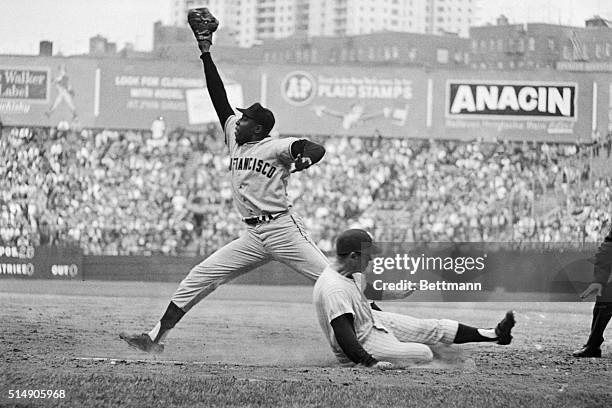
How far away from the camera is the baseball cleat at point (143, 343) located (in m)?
6.22

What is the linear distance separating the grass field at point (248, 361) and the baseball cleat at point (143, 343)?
0.07 metres

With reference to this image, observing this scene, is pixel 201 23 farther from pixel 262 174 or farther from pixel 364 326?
pixel 364 326

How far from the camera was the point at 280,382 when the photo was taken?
545 cm

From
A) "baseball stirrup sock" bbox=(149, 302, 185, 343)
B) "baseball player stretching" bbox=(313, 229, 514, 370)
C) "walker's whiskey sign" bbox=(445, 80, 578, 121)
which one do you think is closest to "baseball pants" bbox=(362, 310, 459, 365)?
"baseball player stretching" bbox=(313, 229, 514, 370)

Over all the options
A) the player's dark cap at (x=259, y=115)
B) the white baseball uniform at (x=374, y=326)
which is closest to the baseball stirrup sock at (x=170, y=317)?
the white baseball uniform at (x=374, y=326)

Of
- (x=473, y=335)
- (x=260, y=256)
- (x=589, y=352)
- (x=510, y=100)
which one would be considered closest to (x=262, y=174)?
(x=260, y=256)

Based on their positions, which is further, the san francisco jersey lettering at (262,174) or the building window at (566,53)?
the building window at (566,53)

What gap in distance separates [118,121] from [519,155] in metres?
4.42

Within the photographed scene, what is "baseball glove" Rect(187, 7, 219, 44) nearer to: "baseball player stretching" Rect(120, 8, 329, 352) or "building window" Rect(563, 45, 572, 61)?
"baseball player stretching" Rect(120, 8, 329, 352)

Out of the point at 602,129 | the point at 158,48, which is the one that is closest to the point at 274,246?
the point at 158,48

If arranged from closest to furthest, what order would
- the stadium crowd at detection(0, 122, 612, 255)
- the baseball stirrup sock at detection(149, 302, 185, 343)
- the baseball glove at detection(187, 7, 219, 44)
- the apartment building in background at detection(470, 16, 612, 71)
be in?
1. the baseball stirrup sock at detection(149, 302, 185, 343)
2. the baseball glove at detection(187, 7, 219, 44)
3. the apartment building in background at detection(470, 16, 612, 71)
4. the stadium crowd at detection(0, 122, 612, 255)

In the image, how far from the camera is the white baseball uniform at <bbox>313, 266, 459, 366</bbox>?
5.67 meters

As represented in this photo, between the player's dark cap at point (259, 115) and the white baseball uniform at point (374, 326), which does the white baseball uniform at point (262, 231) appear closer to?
the player's dark cap at point (259, 115)

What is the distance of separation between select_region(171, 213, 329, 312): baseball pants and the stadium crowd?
433cm
